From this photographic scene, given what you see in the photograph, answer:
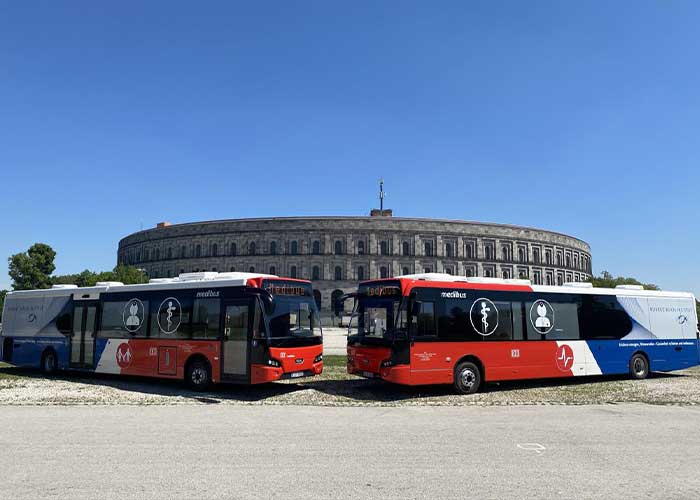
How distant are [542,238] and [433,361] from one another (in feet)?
259

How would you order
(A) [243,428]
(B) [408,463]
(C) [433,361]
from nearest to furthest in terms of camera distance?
(B) [408,463] < (A) [243,428] < (C) [433,361]

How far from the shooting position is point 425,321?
1276cm

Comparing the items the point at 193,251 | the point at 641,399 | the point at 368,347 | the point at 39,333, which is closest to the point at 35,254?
the point at 193,251

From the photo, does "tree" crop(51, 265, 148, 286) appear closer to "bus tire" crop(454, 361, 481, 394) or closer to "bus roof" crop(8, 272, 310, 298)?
"bus roof" crop(8, 272, 310, 298)

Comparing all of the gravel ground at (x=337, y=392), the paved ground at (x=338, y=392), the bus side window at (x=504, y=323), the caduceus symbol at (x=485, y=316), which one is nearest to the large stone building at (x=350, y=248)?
the paved ground at (x=338, y=392)

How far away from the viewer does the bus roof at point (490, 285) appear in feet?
42.2

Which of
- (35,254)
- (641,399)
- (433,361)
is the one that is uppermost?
(35,254)

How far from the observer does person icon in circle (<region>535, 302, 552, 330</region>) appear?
14.6 m

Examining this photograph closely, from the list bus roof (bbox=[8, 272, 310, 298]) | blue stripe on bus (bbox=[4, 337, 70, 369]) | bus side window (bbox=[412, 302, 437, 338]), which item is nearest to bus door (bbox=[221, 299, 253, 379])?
→ bus roof (bbox=[8, 272, 310, 298])

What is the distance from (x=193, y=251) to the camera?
3282 inches

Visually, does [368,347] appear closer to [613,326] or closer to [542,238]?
[613,326]

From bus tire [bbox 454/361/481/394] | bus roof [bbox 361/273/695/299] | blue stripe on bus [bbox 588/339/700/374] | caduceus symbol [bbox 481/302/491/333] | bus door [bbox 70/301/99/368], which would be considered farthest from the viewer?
bus door [bbox 70/301/99/368]

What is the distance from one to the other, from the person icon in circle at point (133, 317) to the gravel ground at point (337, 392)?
1.69 m

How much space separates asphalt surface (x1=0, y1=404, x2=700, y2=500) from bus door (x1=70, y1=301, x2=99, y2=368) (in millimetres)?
5492
